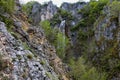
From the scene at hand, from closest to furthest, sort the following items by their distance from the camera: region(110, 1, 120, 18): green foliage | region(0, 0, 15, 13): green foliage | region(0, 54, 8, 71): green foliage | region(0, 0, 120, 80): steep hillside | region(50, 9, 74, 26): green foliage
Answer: region(0, 54, 8, 71): green foliage, region(0, 0, 120, 80): steep hillside, region(0, 0, 15, 13): green foliage, region(110, 1, 120, 18): green foliage, region(50, 9, 74, 26): green foliage

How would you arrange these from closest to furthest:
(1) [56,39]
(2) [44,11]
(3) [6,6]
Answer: (3) [6,6] < (1) [56,39] < (2) [44,11]

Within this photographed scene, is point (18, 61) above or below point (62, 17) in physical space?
above

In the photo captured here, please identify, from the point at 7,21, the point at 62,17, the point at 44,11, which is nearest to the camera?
the point at 7,21

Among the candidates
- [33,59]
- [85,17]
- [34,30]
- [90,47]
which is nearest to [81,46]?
[90,47]

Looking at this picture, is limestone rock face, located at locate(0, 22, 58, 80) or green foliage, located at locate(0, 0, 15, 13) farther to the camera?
green foliage, located at locate(0, 0, 15, 13)

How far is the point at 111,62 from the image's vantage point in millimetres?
63406

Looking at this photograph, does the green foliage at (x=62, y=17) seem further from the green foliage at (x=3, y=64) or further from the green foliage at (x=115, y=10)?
the green foliage at (x=3, y=64)

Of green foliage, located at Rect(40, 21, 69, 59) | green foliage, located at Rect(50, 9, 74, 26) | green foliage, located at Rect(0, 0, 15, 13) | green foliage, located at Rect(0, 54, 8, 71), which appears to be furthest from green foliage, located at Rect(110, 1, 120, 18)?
green foliage, located at Rect(0, 54, 8, 71)

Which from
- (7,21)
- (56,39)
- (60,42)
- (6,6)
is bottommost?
(60,42)

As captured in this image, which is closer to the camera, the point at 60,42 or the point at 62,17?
the point at 60,42

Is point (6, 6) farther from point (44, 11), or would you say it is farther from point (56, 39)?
point (44, 11)

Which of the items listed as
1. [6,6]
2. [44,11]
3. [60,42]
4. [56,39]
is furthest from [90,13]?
[6,6]

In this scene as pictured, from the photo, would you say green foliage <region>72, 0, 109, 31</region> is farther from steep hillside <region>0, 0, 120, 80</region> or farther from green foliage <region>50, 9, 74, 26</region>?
green foliage <region>50, 9, 74, 26</region>

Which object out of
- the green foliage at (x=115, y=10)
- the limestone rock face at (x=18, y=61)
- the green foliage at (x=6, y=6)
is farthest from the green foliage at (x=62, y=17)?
the limestone rock face at (x=18, y=61)
